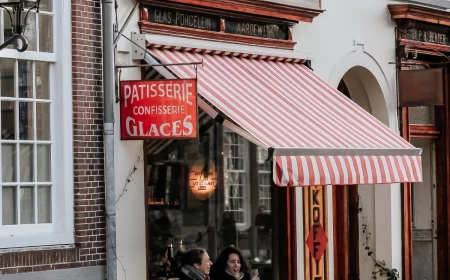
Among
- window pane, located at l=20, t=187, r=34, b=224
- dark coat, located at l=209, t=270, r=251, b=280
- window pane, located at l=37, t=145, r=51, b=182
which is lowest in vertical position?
dark coat, located at l=209, t=270, r=251, b=280

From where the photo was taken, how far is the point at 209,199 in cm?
1472

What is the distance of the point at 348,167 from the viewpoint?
43.3 feet

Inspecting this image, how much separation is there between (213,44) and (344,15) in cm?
345

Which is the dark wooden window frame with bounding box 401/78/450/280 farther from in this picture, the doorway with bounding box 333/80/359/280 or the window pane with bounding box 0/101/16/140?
the window pane with bounding box 0/101/16/140

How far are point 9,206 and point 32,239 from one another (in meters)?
0.41

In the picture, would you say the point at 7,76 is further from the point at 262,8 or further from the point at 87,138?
the point at 262,8

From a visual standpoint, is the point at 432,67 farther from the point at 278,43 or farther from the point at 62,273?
the point at 62,273

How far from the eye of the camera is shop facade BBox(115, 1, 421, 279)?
1307cm

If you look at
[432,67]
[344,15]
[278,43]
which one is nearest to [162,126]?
[278,43]

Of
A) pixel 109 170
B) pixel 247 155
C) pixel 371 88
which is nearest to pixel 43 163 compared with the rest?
pixel 109 170

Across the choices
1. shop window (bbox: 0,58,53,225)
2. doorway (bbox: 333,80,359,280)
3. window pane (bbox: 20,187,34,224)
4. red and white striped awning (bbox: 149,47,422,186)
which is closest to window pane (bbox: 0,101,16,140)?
shop window (bbox: 0,58,53,225)

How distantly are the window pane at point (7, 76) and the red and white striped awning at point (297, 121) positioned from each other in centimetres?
183

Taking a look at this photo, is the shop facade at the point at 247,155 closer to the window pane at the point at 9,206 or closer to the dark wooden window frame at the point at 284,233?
the dark wooden window frame at the point at 284,233

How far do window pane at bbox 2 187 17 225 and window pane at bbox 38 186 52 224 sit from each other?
357 mm
